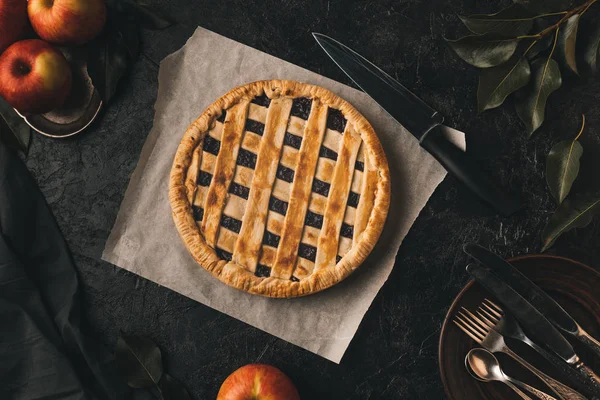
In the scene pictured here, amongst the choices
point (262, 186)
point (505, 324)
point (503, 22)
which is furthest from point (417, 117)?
point (505, 324)

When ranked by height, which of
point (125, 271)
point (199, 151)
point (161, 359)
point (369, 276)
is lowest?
point (161, 359)

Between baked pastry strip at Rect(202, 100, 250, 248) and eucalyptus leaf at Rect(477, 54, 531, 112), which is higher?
eucalyptus leaf at Rect(477, 54, 531, 112)

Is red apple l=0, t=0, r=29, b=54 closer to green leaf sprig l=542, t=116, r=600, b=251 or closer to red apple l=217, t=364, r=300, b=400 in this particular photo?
red apple l=217, t=364, r=300, b=400

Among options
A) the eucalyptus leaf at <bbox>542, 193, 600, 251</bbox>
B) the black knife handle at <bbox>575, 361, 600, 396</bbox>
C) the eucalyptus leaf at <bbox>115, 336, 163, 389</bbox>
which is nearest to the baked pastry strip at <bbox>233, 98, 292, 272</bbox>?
the eucalyptus leaf at <bbox>115, 336, 163, 389</bbox>

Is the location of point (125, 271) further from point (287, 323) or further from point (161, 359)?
point (287, 323)

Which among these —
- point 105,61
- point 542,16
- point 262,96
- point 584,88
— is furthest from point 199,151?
point 584,88
